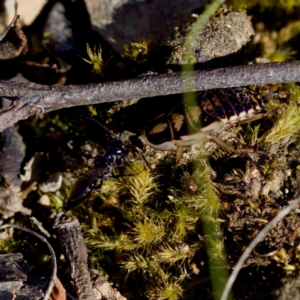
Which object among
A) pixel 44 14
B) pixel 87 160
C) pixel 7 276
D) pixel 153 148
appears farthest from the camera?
pixel 44 14

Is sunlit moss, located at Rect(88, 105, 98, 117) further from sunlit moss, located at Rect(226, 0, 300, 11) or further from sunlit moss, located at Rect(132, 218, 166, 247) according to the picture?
sunlit moss, located at Rect(226, 0, 300, 11)

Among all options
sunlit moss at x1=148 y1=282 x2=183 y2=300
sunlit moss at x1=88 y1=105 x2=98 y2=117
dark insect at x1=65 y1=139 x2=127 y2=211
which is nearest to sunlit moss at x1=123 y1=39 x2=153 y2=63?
sunlit moss at x1=88 y1=105 x2=98 y2=117

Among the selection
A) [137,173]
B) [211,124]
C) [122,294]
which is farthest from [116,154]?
[122,294]

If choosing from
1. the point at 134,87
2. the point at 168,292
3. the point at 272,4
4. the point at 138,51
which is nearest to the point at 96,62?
the point at 138,51

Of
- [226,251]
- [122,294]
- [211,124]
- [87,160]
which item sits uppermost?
[211,124]

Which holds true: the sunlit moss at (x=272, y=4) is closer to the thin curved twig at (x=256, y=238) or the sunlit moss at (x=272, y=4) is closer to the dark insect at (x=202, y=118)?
the dark insect at (x=202, y=118)

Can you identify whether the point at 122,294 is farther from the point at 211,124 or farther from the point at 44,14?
the point at 44,14
